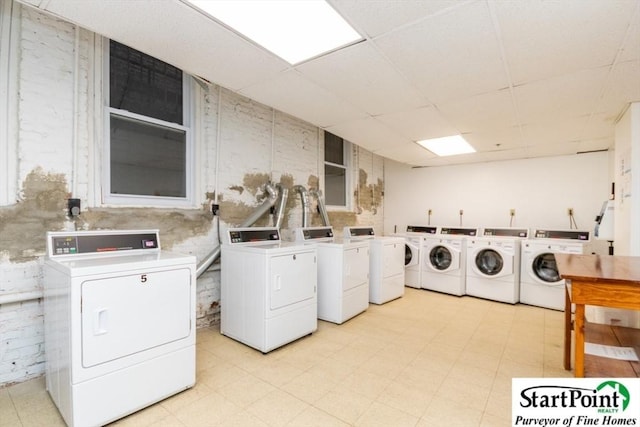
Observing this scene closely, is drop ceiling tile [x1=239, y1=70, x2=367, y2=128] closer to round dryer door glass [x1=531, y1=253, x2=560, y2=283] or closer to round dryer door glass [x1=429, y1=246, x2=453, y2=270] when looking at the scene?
round dryer door glass [x1=429, y1=246, x2=453, y2=270]

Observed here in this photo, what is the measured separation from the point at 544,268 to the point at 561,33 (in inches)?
143

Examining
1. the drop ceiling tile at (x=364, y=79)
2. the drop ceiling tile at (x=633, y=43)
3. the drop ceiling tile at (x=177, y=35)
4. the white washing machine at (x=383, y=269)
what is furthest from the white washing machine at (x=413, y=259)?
the drop ceiling tile at (x=177, y=35)

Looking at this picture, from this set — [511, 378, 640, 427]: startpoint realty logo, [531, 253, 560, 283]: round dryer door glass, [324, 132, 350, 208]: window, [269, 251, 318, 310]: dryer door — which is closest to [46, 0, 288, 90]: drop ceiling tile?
[269, 251, 318, 310]: dryer door

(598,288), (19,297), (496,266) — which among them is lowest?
(496,266)

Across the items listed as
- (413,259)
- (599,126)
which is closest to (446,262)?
(413,259)

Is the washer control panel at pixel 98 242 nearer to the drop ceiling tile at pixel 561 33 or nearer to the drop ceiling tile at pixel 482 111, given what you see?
the drop ceiling tile at pixel 561 33

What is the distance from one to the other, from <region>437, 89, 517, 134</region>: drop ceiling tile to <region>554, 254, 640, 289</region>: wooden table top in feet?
4.90

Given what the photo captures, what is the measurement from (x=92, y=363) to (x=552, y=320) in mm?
4713

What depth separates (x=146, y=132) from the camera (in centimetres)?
290

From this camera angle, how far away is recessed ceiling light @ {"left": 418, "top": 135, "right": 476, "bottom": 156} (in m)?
4.23

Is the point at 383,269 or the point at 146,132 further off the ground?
the point at 146,132

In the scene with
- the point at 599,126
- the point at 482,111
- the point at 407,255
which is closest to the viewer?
the point at 482,111

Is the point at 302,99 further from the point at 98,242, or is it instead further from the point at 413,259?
the point at 413,259

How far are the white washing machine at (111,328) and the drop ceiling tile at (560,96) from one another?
10.3ft
